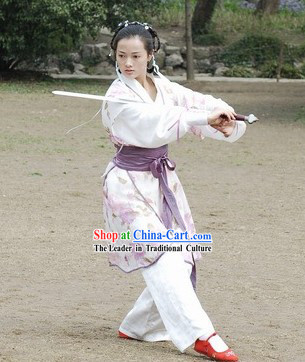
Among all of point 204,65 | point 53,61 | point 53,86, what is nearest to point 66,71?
point 53,61

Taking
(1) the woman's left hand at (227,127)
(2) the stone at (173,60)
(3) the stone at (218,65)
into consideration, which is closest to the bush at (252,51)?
(3) the stone at (218,65)

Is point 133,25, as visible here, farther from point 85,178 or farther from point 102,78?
point 102,78

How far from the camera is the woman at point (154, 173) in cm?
415

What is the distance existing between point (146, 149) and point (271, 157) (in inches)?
281

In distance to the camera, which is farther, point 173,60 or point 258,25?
point 258,25

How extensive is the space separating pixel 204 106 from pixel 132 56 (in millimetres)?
387

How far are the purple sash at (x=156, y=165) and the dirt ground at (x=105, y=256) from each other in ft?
1.97

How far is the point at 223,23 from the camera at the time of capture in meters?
28.7

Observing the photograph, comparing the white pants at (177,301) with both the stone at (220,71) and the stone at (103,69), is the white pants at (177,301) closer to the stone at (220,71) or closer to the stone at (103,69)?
the stone at (103,69)

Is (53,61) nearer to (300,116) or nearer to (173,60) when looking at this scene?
(173,60)

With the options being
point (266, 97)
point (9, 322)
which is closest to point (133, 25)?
point (9, 322)

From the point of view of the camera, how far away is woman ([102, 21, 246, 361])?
415 centimetres

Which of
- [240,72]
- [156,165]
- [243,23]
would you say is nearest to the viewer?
[156,165]

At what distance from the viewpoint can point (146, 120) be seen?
4.18 meters
